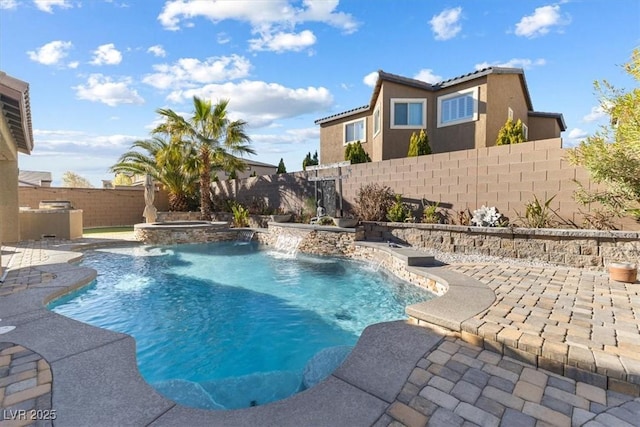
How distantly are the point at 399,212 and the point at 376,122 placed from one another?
8471 mm

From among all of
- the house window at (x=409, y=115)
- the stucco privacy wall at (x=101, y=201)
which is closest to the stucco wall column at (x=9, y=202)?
the stucco privacy wall at (x=101, y=201)

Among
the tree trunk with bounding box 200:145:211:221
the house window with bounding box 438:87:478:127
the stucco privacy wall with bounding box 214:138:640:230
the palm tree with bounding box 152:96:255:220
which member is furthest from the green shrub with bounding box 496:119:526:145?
the tree trunk with bounding box 200:145:211:221

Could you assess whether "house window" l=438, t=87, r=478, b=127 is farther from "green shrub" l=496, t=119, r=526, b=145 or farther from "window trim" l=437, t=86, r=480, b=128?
"green shrub" l=496, t=119, r=526, b=145

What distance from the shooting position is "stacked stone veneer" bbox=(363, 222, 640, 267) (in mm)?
7188

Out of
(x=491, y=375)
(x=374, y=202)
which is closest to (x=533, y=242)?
(x=374, y=202)

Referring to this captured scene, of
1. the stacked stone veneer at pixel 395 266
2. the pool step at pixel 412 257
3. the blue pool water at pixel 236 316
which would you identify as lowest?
the blue pool water at pixel 236 316

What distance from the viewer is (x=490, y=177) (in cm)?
975

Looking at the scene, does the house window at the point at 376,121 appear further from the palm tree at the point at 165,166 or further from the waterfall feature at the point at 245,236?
the palm tree at the point at 165,166

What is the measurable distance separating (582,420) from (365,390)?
1800 mm

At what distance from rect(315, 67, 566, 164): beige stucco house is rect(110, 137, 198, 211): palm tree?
11681mm

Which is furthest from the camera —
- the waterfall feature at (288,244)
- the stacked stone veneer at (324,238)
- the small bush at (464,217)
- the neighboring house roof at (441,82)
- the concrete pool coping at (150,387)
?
the neighboring house roof at (441,82)

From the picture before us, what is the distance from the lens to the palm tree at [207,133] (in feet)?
58.6

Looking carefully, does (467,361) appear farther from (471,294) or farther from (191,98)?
(191,98)

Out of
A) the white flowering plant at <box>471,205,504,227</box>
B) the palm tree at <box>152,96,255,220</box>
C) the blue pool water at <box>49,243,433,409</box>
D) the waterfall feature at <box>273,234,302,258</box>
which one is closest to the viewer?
the blue pool water at <box>49,243,433,409</box>
